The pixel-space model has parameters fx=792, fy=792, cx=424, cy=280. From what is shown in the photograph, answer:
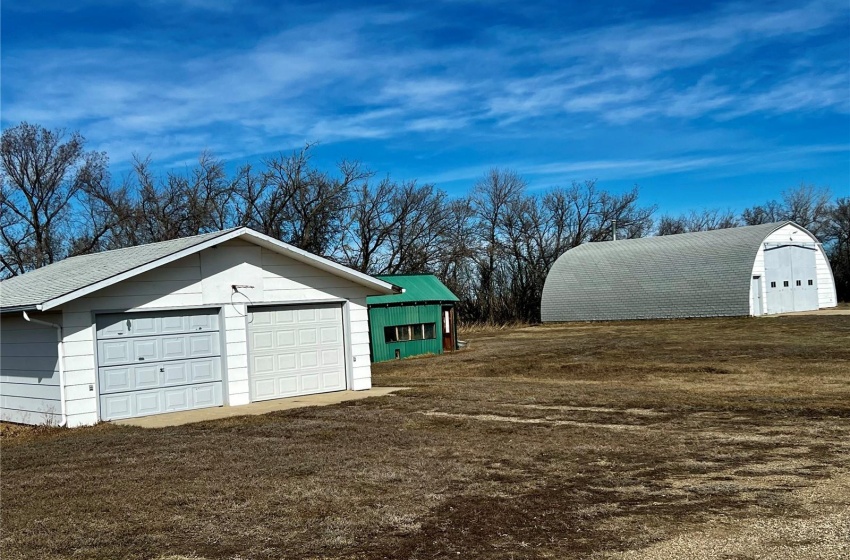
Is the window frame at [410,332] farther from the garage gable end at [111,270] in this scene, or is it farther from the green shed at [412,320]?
the garage gable end at [111,270]

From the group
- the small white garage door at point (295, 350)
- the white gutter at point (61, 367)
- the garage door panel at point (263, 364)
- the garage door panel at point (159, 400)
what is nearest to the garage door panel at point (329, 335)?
the small white garage door at point (295, 350)

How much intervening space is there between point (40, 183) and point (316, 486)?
36794 mm

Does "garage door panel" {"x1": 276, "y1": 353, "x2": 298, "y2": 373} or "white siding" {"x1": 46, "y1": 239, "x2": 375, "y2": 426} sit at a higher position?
"white siding" {"x1": 46, "y1": 239, "x2": 375, "y2": 426}

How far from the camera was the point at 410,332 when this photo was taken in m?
29.3

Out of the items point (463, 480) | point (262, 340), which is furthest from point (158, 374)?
point (463, 480)

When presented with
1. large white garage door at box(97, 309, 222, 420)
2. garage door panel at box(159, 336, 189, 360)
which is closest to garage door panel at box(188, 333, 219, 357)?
large white garage door at box(97, 309, 222, 420)

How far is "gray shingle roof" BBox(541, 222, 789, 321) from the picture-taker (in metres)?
38.9

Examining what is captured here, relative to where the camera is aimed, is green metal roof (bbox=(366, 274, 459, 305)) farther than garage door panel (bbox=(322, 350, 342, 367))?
Yes

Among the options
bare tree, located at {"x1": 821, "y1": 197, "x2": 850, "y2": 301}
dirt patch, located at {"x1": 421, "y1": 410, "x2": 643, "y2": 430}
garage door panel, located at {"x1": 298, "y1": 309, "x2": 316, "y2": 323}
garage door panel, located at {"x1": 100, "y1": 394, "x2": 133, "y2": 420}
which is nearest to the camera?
dirt patch, located at {"x1": 421, "y1": 410, "x2": 643, "y2": 430}

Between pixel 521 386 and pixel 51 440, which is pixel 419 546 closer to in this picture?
pixel 51 440

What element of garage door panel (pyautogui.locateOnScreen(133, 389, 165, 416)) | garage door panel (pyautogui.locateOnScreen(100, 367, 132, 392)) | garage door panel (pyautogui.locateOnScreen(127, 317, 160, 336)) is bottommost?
garage door panel (pyautogui.locateOnScreen(133, 389, 165, 416))

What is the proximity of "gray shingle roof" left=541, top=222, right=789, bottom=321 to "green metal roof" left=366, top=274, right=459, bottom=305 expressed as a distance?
1545 cm

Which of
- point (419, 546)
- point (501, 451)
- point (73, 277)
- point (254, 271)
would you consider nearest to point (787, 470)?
point (501, 451)

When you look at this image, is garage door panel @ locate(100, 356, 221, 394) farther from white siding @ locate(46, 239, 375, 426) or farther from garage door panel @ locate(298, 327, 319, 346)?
garage door panel @ locate(298, 327, 319, 346)
